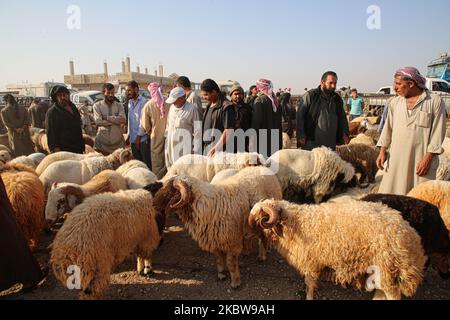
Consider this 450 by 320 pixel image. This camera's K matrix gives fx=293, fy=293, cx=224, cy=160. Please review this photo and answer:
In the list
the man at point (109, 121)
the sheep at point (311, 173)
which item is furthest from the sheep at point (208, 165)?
the man at point (109, 121)

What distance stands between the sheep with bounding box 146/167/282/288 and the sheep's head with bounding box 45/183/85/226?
3.61ft

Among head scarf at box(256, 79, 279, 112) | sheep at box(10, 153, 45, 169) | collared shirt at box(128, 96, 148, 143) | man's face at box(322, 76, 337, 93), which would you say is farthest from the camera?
collared shirt at box(128, 96, 148, 143)

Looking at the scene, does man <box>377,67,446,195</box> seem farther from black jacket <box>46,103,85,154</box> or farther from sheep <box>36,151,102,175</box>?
black jacket <box>46,103,85,154</box>

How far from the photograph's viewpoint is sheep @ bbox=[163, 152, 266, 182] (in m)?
4.49

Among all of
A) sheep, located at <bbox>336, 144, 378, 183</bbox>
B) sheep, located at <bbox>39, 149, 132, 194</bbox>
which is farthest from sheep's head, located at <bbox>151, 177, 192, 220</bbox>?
sheep, located at <bbox>336, 144, 378, 183</bbox>

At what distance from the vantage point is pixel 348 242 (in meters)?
2.62

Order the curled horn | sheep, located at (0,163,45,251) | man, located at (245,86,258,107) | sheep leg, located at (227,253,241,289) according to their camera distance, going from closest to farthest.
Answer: the curled horn
sheep leg, located at (227,253,241,289)
sheep, located at (0,163,45,251)
man, located at (245,86,258,107)

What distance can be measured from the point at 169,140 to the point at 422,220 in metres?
3.76

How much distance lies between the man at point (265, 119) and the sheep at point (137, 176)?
1873 millimetres

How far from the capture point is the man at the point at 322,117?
5.01 meters

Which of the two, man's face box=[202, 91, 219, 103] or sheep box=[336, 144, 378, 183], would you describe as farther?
sheep box=[336, 144, 378, 183]

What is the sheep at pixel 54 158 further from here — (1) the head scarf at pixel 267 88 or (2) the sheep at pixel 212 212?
(1) the head scarf at pixel 267 88

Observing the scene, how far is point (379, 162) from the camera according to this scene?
13.1 ft
